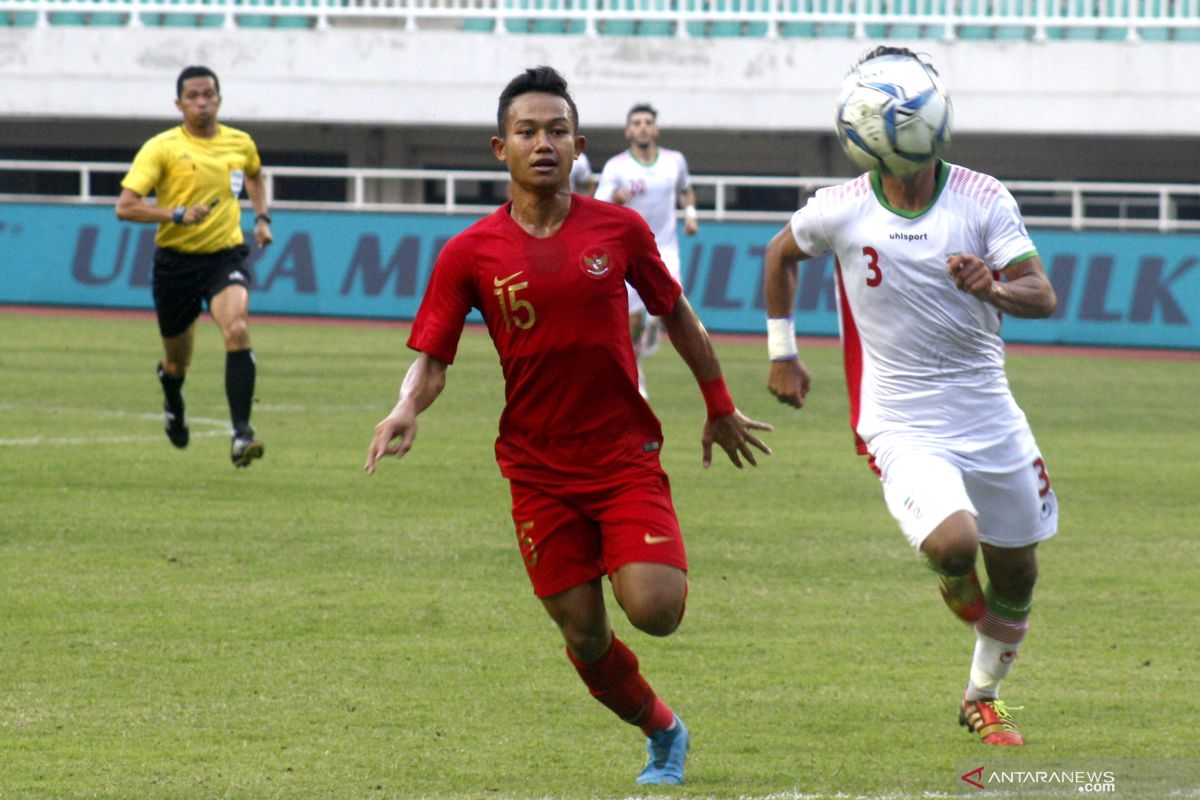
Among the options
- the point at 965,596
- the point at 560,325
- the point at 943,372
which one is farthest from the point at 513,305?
the point at 965,596

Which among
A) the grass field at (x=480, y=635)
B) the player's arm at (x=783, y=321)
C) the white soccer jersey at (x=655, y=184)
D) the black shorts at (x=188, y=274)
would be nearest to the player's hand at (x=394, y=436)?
the grass field at (x=480, y=635)

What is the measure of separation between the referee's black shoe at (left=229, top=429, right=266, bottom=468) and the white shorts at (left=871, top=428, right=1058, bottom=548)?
572cm

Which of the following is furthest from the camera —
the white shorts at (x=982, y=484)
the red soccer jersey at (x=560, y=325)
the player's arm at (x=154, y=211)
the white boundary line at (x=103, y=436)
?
the white boundary line at (x=103, y=436)

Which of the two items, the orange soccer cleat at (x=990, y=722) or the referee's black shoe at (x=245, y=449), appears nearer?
the orange soccer cleat at (x=990, y=722)

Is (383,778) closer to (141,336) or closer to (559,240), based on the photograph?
(559,240)

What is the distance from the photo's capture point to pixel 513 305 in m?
5.92

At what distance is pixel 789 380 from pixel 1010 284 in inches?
33.9

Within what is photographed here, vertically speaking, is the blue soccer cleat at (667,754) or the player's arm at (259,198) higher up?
the player's arm at (259,198)

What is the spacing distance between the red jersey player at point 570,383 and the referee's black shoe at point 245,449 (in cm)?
568

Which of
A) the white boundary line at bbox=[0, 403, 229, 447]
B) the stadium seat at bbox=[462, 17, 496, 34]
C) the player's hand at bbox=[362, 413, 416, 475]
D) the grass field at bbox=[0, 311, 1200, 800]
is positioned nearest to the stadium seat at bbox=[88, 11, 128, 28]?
the stadium seat at bbox=[462, 17, 496, 34]

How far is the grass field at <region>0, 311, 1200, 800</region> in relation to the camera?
6117mm

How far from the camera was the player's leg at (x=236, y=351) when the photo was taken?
39.7 ft

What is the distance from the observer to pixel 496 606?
28.6 ft

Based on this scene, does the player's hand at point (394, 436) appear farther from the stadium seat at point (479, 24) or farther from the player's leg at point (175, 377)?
the stadium seat at point (479, 24)
